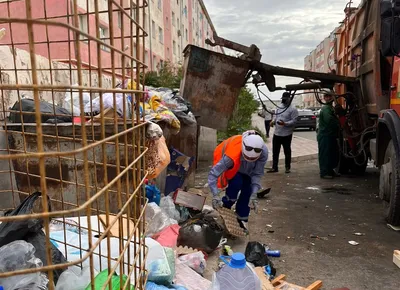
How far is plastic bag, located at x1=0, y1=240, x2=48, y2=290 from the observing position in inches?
50.9

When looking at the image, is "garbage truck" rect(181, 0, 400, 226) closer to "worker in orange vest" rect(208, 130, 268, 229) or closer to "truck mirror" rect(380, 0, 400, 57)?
"truck mirror" rect(380, 0, 400, 57)

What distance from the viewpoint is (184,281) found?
7.26 ft

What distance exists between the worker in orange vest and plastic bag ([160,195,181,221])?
0.41 metres

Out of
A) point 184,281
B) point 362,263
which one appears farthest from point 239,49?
point 184,281

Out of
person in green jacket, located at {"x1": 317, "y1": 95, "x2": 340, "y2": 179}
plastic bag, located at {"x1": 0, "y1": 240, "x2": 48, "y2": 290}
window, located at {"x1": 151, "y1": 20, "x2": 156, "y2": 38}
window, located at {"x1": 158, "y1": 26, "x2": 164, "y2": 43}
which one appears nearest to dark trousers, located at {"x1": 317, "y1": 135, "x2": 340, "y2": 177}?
person in green jacket, located at {"x1": 317, "y1": 95, "x2": 340, "y2": 179}

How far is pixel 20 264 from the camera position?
1386 millimetres

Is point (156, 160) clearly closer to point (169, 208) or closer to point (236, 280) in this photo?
point (169, 208)

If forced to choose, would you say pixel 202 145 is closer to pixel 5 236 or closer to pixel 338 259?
pixel 338 259

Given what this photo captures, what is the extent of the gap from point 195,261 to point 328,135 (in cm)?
458

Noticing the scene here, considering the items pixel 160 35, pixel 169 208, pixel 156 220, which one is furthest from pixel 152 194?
pixel 160 35

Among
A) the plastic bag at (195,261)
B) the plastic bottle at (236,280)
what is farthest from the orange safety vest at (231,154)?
the plastic bottle at (236,280)

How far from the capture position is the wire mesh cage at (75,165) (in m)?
0.90

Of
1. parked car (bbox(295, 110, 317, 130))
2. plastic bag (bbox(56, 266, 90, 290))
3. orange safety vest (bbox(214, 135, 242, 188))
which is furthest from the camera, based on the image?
parked car (bbox(295, 110, 317, 130))

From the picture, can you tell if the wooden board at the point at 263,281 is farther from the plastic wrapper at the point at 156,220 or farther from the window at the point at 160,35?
the window at the point at 160,35
